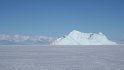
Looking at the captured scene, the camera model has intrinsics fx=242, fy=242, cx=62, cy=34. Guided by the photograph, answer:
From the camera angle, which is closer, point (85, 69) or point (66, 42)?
point (85, 69)

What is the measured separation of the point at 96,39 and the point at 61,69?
14894 centimetres

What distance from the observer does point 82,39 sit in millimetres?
163750

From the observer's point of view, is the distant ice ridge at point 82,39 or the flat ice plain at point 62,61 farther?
the distant ice ridge at point 82,39

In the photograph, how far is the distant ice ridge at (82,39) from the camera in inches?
6174

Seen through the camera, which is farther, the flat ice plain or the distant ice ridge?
the distant ice ridge

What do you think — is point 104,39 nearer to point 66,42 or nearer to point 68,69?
point 66,42

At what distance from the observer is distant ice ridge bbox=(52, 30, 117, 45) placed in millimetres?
156812

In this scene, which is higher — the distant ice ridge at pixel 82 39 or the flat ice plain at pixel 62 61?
the distant ice ridge at pixel 82 39

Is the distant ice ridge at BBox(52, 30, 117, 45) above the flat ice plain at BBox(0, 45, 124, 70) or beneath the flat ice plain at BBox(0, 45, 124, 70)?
above

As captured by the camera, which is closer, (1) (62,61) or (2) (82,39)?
(1) (62,61)

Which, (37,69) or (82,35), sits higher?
(82,35)

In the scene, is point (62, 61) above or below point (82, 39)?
below

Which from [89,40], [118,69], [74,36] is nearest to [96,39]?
[89,40]

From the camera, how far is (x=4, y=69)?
47.4ft
